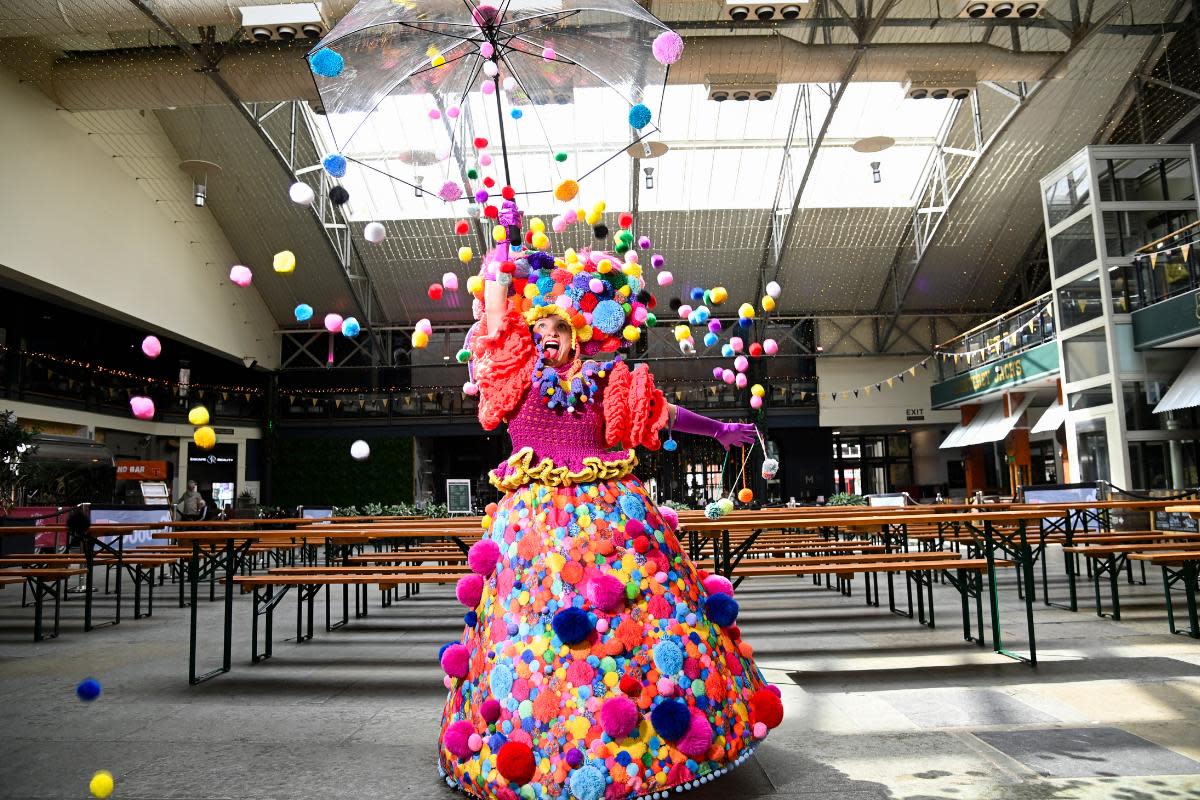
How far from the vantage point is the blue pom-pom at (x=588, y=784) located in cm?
215

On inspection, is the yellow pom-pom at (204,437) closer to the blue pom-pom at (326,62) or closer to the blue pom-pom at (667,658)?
the blue pom-pom at (326,62)

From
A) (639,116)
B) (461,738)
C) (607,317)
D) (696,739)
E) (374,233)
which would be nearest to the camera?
(696,739)

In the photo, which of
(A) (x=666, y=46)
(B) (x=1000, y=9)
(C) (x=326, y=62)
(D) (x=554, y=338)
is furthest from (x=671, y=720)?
(B) (x=1000, y=9)

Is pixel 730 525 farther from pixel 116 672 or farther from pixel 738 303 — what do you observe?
pixel 738 303

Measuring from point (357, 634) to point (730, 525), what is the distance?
11.8 feet

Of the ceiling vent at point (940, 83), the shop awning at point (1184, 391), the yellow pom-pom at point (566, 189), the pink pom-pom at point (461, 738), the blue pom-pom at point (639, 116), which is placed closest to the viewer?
the pink pom-pom at point (461, 738)

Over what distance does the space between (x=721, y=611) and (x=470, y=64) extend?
2.64 meters

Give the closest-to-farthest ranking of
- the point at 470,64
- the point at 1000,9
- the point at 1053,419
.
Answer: the point at 470,64 → the point at 1000,9 → the point at 1053,419

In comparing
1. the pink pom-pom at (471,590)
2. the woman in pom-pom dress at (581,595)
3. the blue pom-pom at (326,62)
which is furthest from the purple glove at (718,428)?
the blue pom-pom at (326,62)

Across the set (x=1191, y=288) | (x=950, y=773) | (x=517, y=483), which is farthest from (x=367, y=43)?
(x=1191, y=288)

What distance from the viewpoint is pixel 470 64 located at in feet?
12.1

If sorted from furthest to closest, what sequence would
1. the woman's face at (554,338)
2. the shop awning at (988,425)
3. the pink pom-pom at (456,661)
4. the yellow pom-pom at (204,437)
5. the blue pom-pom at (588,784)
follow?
the shop awning at (988,425) → the yellow pom-pom at (204,437) → the woman's face at (554,338) → the pink pom-pom at (456,661) → the blue pom-pom at (588,784)

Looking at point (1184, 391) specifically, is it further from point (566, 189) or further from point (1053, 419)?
point (566, 189)

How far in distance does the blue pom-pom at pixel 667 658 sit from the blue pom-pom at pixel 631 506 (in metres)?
0.42
